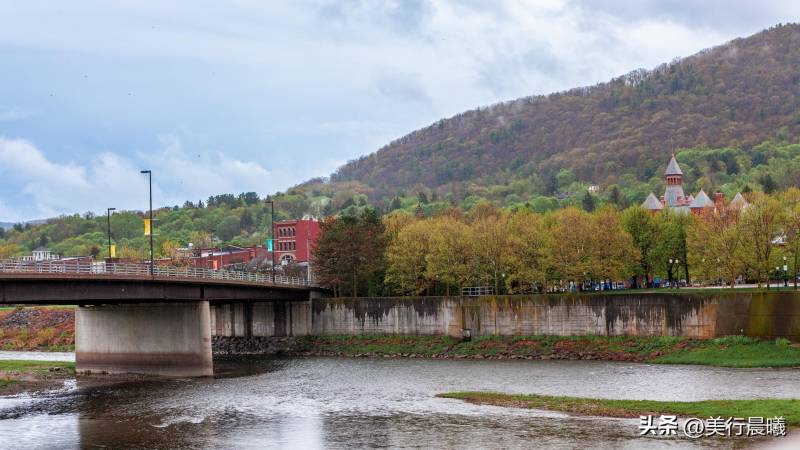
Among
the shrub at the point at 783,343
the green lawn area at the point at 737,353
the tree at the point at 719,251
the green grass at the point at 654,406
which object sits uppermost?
the tree at the point at 719,251

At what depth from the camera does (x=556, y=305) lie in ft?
330

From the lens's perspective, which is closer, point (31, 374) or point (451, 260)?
point (31, 374)

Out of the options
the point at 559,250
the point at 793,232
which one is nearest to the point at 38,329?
the point at 559,250

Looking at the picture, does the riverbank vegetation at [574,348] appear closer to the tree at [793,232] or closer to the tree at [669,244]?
the tree at [793,232]

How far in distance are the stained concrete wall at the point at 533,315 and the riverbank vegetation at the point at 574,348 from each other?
1.19 m

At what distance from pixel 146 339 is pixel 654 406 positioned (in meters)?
50.9

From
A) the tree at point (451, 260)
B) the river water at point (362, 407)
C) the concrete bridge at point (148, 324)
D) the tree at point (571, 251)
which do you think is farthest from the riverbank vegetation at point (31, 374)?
the tree at point (571, 251)

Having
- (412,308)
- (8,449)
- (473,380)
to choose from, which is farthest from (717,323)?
(8,449)

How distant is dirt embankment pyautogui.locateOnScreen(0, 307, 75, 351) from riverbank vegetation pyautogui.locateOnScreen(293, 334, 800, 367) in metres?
37.8

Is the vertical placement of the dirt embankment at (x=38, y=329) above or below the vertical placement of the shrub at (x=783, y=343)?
above

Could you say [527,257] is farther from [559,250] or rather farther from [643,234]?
[643,234]

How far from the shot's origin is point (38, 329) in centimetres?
14100

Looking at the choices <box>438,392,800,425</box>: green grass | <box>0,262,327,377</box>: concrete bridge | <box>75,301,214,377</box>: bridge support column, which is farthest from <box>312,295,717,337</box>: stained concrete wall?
<box>438,392,800,425</box>: green grass

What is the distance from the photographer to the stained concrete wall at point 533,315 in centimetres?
8862
